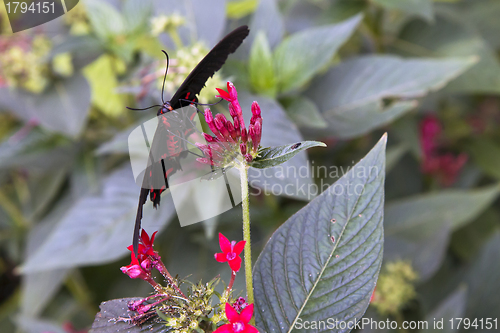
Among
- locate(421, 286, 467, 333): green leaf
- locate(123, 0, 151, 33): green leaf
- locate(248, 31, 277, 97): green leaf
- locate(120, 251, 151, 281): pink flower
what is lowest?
locate(421, 286, 467, 333): green leaf

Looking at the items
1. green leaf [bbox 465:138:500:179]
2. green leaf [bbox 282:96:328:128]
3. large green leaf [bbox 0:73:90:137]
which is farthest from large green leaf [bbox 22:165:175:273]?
green leaf [bbox 465:138:500:179]

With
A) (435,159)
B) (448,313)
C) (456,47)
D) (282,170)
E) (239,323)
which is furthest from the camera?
(435,159)

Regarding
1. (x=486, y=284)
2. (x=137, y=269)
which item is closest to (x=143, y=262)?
(x=137, y=269)

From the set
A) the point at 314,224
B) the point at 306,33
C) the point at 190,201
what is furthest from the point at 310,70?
the point at 314,224

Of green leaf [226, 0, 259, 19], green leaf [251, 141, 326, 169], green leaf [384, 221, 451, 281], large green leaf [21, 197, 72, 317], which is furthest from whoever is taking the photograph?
green leaf [226, 0, 259, 19]

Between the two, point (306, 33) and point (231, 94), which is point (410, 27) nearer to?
point (306, 33)

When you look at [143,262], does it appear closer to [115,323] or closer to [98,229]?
[115,323]

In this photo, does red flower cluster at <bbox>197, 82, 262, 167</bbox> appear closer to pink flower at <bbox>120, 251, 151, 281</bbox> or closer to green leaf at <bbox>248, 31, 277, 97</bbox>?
pink flower at <bbox>120, 251, 151, 281</bbox>
